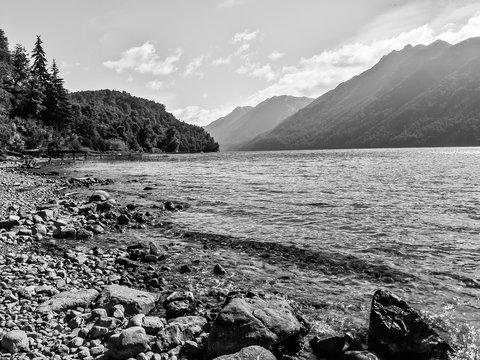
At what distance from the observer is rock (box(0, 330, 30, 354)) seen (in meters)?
6.67

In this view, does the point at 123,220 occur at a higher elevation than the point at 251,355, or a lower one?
higher

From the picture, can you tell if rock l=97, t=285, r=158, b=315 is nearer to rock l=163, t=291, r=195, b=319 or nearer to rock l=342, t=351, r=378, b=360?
rock l=163, t=291, r=195, b=319

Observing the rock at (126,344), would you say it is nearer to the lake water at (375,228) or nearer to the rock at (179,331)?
the rock at (179,331)

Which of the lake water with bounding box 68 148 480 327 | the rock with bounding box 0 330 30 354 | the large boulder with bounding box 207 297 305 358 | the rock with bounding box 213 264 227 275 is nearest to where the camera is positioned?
the rock with bounding box 0 330 30 354

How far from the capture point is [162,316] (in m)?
9.04

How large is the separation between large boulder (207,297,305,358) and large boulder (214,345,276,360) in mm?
557

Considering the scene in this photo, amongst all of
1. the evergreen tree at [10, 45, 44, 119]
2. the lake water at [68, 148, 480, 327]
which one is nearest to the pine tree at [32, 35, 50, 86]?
the evergreen tree at [10, 45, 44, 119]

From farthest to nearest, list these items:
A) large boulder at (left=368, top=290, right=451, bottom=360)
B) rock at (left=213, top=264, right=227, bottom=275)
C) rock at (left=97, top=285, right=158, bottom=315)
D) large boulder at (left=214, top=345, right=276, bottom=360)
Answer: rock at (left=213, top=264, right=227, bottom=275) → rock at (left=97, top=285, right=158, bottom=315) → large boulder at (left=368, top=290, right=451, bottom=360) → large boulder at (left=214, top=345, right=276, bottom=360)

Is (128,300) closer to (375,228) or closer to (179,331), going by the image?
(179,331)

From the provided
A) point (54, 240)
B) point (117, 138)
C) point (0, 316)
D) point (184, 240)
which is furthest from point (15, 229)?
point (117, 138)

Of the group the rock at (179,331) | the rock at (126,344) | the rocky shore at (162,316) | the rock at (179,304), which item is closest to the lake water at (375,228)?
the rocky shore at (162,316)

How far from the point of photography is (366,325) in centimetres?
859

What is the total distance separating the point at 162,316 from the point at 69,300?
97.5 inches

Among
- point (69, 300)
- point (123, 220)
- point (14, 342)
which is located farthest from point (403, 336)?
point (123, 220)
